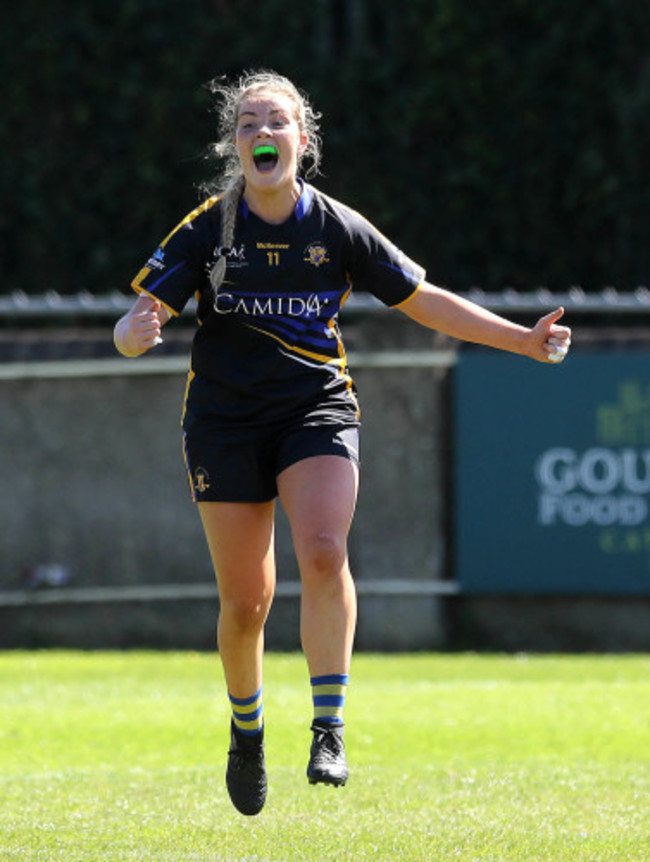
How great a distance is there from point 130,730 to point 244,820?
7.81 feet

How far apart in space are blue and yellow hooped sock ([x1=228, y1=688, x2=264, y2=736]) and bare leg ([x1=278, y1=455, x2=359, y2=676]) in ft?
1.26

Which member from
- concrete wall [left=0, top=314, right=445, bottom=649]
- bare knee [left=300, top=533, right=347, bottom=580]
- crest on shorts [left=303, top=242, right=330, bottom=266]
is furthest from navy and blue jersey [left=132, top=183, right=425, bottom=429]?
concrete wall [left=0, top=314, right=445, bottom=649]

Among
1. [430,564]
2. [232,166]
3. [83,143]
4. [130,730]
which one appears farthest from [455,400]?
[83,143]

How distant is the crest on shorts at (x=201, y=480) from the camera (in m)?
5.65

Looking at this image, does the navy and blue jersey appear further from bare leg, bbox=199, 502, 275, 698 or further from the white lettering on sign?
the white lettering on sign

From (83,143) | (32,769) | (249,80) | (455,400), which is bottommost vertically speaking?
(32,769)

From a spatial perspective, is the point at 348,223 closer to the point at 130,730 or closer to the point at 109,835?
the point at 109,835

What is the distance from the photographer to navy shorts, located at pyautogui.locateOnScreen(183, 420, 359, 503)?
5.58 metres

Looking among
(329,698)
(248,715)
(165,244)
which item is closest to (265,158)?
(165,244)

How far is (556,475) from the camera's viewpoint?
11.4m

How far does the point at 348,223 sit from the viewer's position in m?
5.66

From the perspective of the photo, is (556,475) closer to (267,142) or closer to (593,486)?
(593,486)

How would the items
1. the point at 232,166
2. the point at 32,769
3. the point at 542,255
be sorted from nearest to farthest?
1. the point at 232,166
2. the point at 32,769
3. the point at 542,255

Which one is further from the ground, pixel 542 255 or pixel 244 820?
pixel 542 255
